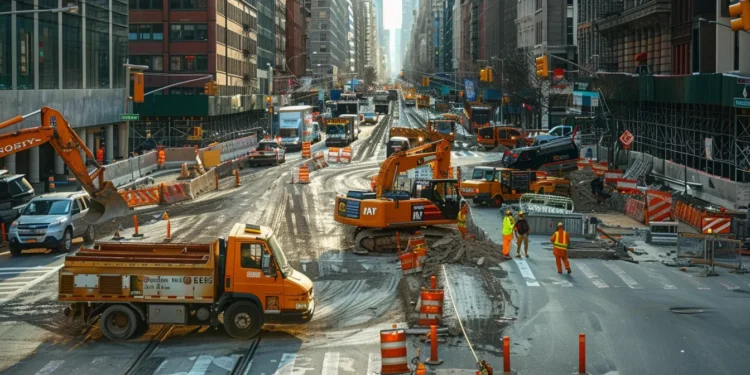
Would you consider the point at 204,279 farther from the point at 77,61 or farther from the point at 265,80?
the point at 265,80

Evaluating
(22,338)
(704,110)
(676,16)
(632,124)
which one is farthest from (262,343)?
(632,124)

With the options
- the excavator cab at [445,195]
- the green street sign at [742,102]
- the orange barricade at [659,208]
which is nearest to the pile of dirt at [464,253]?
the excavator cab at [445,195]

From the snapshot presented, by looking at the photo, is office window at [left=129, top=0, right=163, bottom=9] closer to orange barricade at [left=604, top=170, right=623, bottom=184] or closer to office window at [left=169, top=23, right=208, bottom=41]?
office window at [left=169, top=23, right=208, bottom=41]

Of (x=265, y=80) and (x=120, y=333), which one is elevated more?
(x=265, y=80)

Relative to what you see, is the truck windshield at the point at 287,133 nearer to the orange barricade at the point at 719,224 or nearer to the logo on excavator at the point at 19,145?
the orange barricade at the point at 719,224

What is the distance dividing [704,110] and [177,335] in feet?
118

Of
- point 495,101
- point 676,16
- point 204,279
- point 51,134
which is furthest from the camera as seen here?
point 495,101

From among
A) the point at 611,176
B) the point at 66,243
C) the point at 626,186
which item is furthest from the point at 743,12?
the point at 611,176

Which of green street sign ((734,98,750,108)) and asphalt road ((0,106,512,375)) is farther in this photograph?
green street sign ((734,98,750,108))

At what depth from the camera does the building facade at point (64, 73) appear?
5378cm

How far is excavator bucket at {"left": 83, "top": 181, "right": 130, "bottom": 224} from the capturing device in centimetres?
2975

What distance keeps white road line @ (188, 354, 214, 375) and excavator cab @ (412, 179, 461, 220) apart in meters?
16.2

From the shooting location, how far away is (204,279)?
22906mm

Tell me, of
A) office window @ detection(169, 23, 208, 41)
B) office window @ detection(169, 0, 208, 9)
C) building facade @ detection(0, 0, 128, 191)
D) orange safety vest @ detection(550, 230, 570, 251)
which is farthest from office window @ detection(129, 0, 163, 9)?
orange safety vest @ detection(550, 230, 570, 251)
